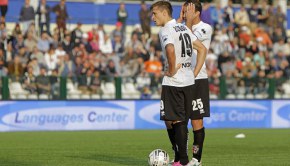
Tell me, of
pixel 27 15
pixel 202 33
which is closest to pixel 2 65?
pixel 27 15

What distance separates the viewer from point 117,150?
16.3 meters

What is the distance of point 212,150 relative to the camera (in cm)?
1636

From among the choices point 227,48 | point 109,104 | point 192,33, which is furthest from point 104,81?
point 192,33

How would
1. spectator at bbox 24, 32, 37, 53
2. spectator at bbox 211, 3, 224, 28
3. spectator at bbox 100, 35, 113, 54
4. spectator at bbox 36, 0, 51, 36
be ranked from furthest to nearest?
Answer: spectator at bbox 211, 3, 224, 28, spectator at bbox 100, 35, 113, 54, spectator at bbox 36, 0, 51, 36, spectator at bbox 24, 32, 37, 53

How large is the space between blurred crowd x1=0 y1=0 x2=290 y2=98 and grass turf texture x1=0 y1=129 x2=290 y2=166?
140 inches

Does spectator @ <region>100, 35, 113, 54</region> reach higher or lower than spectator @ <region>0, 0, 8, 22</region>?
lower

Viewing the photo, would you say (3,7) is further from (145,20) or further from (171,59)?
(171,59)

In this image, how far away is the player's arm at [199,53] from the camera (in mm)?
11719

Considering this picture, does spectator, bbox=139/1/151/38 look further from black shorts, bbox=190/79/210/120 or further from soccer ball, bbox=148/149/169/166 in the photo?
soccer ball, bbox=148/149/169/166

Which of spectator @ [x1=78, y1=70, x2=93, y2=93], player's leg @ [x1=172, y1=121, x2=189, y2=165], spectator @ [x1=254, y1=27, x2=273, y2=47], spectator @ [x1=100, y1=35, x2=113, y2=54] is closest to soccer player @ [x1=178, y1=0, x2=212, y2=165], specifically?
player's leg @ [x1=172, y1=121, x2=189, y2=165]

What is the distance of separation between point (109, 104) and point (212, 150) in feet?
33.2

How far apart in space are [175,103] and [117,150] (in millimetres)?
5088

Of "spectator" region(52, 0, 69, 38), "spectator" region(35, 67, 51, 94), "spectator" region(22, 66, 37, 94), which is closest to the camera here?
"spectator" region(22, 66, 37, 94)

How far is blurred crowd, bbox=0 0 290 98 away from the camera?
25.0 metres
